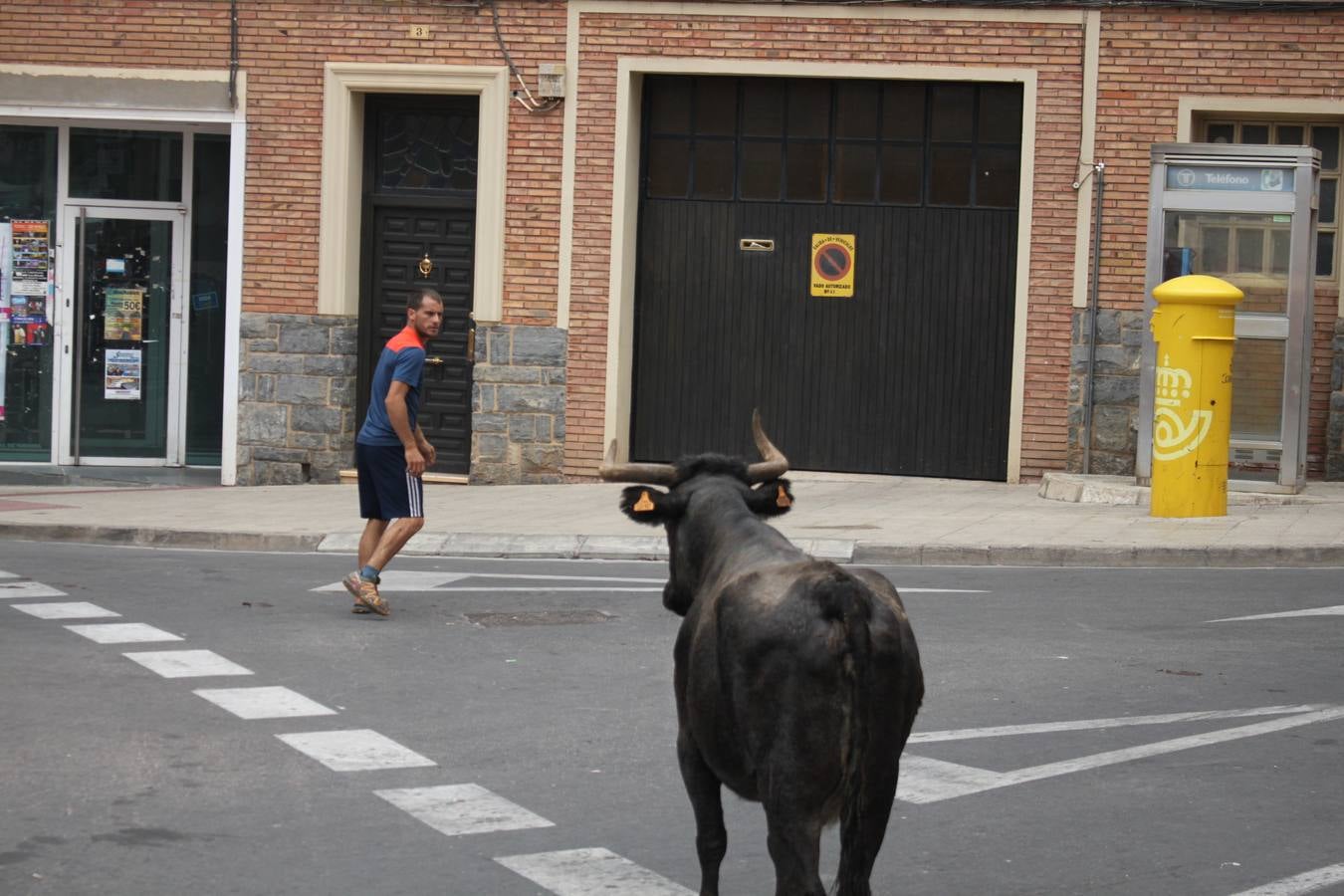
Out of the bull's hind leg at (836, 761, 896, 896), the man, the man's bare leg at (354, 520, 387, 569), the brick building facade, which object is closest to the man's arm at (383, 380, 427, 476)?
the man

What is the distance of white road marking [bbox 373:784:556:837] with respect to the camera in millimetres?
6762

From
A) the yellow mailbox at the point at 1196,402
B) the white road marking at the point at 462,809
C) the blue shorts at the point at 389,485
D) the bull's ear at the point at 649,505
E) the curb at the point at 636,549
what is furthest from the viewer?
the yellow mailbox at the point at 1196,402

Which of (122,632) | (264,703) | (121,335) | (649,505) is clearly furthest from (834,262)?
(649,505)

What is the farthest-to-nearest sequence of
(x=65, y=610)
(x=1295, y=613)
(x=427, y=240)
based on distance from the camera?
(x=427, y=240) → (x=1295, y=613) → (x=65, y=610)

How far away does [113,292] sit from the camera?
2023cm

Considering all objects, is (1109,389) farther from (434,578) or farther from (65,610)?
(65,610)

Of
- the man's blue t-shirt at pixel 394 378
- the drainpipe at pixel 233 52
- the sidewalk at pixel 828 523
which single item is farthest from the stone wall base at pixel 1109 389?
the man's blue t-shirt at pixel 394 378

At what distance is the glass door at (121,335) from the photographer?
20141mm

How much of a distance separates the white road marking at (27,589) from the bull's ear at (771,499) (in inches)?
279

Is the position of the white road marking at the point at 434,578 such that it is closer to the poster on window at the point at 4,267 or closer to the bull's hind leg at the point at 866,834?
the bull's hind leg at the point at 866,834

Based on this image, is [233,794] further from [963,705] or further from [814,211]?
[814,211]

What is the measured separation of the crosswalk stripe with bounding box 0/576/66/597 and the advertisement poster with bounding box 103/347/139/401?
8370 millimetres

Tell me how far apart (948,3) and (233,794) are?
1314cm

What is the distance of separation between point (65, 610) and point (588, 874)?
5934mm
